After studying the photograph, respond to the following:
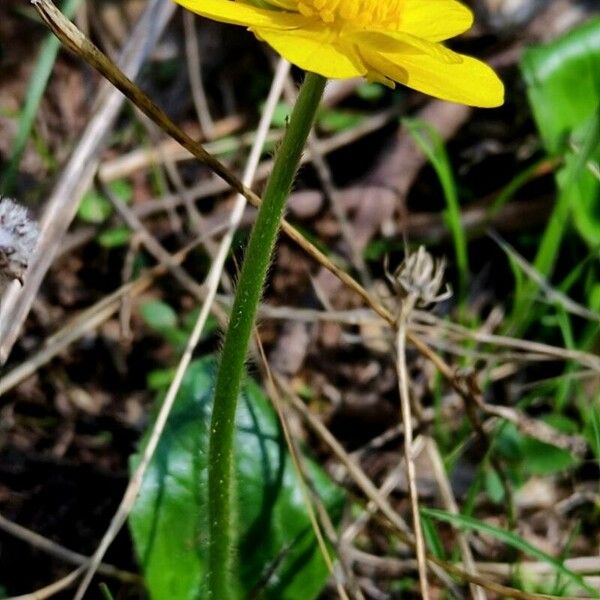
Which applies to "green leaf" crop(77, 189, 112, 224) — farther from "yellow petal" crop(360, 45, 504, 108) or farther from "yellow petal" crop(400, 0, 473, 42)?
"yellow petal" crop(360, 45, 504, 108)

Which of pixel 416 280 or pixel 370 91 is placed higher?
pixel 370 91

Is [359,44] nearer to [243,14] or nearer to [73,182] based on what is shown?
[243,14]

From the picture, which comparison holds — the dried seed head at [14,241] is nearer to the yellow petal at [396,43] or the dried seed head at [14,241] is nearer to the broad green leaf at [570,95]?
the yellow petal at [396,43]

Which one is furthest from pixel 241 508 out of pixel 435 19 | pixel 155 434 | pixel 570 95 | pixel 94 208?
pixel 570 95

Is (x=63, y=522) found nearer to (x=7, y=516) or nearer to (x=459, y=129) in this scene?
(x=7, y=516)

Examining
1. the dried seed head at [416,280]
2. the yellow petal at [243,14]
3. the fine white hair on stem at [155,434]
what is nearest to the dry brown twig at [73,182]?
the fine white hair on stem at [155,434]

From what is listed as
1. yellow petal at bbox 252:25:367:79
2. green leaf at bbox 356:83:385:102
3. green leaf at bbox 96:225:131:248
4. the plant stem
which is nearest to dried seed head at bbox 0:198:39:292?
the plant stem
